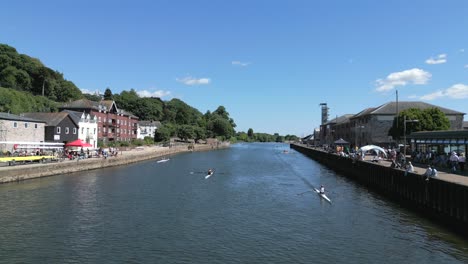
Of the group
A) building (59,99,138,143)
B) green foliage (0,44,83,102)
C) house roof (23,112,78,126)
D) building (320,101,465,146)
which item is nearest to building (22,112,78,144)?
house roof (23,112,78,126)

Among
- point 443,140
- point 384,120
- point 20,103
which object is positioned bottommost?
point 443,140

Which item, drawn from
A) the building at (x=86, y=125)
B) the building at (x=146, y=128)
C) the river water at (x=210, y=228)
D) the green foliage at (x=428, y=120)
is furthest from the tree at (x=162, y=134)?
the river water at (x=210, y=228)

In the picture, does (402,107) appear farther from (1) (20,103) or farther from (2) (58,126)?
(1) (20,103)

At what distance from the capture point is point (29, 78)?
13000 cm

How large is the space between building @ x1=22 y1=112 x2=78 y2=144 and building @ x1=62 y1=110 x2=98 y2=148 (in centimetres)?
274

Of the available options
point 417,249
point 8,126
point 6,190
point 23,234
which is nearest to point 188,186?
point 6,190

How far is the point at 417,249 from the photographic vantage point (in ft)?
68.7

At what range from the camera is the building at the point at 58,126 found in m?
72.2

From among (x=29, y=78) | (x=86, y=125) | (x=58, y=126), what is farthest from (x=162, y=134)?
(x=58, y=126)

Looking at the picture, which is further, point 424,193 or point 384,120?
point 384,120

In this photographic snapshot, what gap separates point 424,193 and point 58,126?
6487 centimetres

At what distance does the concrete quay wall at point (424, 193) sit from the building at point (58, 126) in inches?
2185

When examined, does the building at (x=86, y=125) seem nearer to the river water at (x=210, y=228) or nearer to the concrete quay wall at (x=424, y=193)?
the river water at (x=210, y=228)

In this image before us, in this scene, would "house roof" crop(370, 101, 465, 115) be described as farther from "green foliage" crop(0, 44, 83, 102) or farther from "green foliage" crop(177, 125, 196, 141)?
"green foliage" crop(0, 44, 83, 102)
